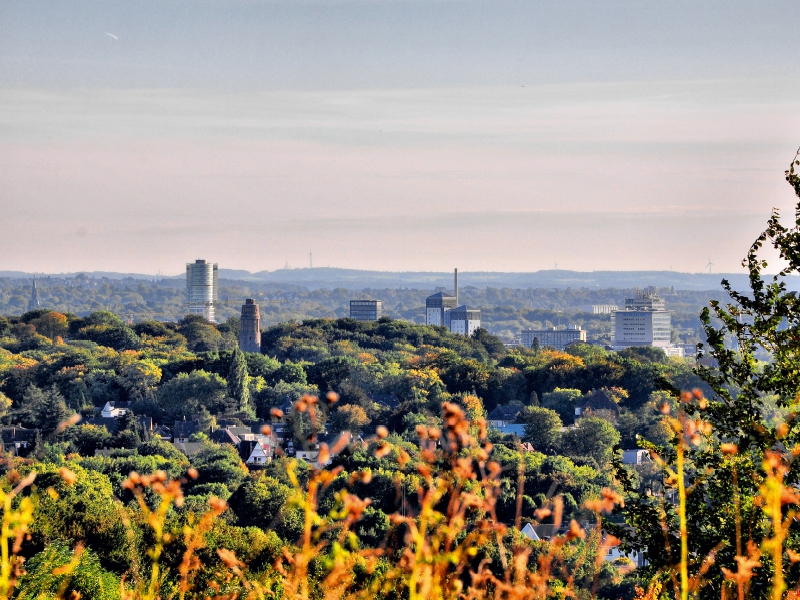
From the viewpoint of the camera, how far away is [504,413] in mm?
50219

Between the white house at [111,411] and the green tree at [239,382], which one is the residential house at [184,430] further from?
the green tree at [239,382]

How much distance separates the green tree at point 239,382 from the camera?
49938 mm

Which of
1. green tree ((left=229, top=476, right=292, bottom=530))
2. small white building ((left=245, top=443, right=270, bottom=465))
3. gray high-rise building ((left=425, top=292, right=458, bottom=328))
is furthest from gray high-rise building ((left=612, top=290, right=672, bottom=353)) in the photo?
green tree ((left=229, top=476, right=292, bottom=530))

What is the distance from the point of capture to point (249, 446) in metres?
38.5

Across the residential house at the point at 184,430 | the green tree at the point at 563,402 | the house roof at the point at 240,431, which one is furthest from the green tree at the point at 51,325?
the green tree at the point at 563,402

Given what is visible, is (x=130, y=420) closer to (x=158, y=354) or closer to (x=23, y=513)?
(x=158, y=354)

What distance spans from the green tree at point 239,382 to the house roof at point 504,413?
10367 millimetres

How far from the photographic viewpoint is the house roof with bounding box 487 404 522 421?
49.5 metres

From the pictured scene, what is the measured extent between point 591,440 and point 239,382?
1721 cm

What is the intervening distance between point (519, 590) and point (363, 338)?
71573 mm

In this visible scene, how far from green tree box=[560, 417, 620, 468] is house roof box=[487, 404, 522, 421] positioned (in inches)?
316

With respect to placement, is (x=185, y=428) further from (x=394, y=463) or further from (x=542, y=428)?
(x=394, y=463)

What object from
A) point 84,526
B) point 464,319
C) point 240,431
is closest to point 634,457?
point 240,431

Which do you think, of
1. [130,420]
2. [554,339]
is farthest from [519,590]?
[554,339]
